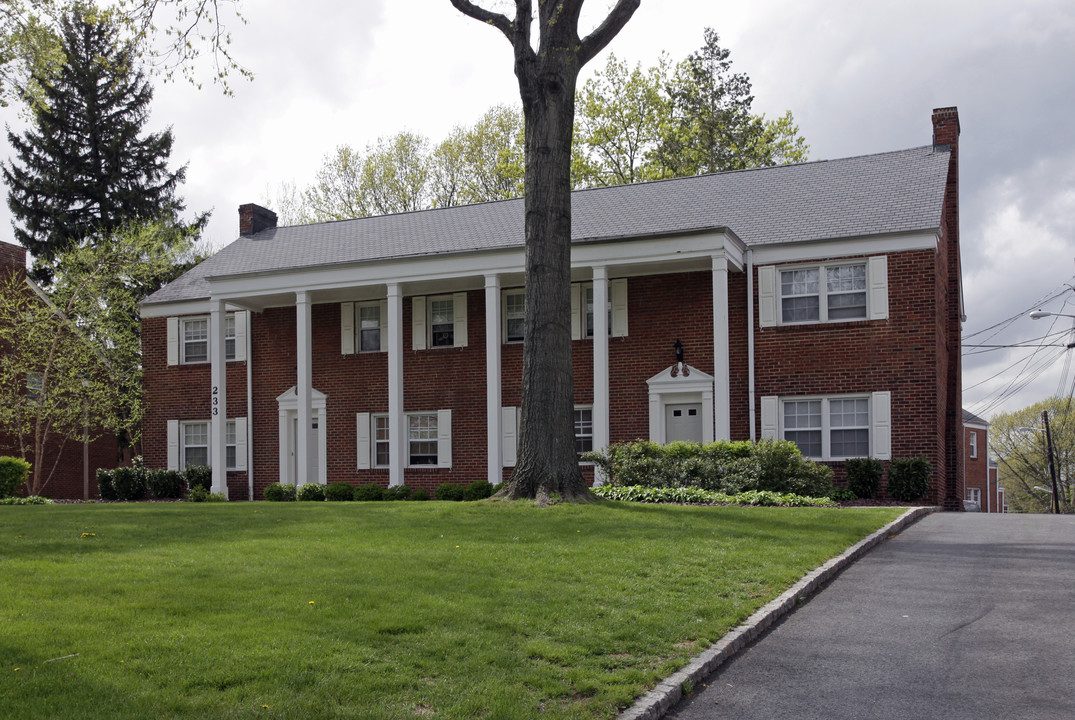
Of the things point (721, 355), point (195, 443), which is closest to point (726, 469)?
point (721, 355)

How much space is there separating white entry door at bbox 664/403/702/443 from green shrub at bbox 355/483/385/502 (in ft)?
22.0

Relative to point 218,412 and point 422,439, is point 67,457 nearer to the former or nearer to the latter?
point 218,412

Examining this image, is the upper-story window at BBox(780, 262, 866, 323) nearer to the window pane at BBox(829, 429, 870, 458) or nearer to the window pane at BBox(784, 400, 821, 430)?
the window pane at BBox(784, 400, 821, 430)

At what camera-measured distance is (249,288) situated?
24.4m

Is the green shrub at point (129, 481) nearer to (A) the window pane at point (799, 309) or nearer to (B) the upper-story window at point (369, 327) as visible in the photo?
(B) the upper-story window at point (369, 327)

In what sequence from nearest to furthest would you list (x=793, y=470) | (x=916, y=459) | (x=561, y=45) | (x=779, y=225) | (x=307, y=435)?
(x=561, y=45) → (x=793, y=470) → (x=916, y=459) → (x=779, y=225) → (x=307, y=435)

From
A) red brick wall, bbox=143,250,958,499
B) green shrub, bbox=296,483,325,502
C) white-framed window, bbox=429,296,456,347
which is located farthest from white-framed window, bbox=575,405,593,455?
green shrub, bbox=296,483,325,502

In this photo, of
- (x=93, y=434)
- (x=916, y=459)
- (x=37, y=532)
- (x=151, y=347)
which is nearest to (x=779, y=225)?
(x=916, y=459)

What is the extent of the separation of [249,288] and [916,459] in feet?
51.5

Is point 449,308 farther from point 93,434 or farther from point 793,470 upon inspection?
point 93,434

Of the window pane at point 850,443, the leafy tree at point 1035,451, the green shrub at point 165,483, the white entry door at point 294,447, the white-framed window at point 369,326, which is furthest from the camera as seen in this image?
the leafy tree at point 1035,451

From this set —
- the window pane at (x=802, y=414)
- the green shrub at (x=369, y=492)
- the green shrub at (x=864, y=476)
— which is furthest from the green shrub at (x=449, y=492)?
the green shrub at (x=864, y=476)

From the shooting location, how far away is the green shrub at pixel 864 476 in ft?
64.8

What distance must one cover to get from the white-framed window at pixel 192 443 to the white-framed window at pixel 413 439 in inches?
164
